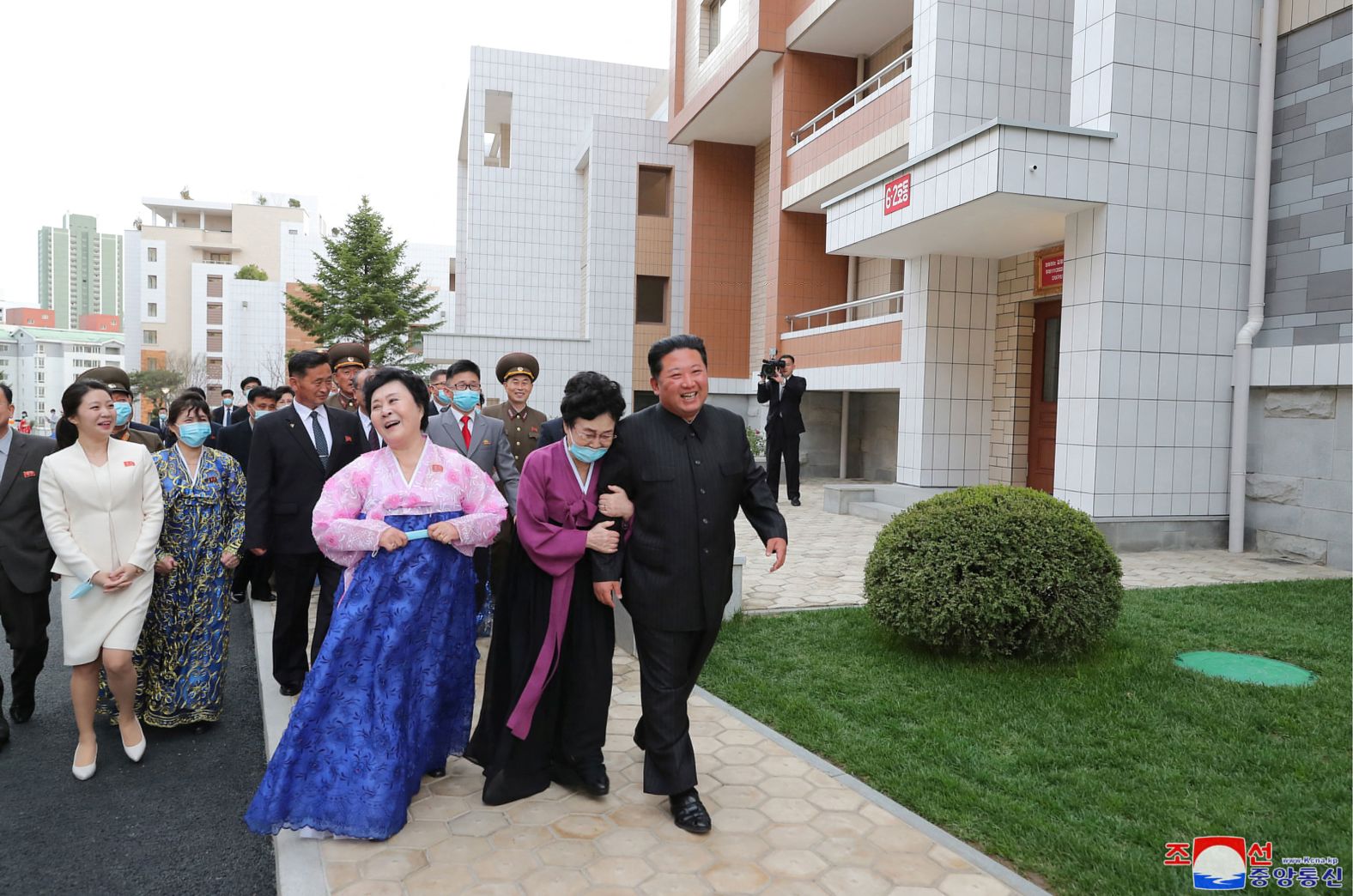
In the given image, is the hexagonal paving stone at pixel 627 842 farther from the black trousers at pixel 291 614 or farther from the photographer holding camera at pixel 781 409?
the photographer holding camera at pixel 781 409

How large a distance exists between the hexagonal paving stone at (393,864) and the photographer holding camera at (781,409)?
982cm

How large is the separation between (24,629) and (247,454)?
365 cm

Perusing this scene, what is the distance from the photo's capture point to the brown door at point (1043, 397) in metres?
12.2

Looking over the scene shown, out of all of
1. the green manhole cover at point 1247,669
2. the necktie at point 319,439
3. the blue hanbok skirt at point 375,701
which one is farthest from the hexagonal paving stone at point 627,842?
the green manhole cover at point 1247,669

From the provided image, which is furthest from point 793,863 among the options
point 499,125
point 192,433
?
point 499,125

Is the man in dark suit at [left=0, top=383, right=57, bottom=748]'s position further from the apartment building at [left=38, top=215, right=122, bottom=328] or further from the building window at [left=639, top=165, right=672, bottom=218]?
the apartment building at [left=38, top=215, right=122, bottom=328]

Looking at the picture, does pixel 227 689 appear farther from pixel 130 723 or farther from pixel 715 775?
pixel 715 775

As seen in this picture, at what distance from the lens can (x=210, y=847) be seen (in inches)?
143

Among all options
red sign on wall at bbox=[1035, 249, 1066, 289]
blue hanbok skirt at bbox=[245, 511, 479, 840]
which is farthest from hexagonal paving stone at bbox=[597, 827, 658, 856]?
red sign on wall at bbox=[1035, 249, 1066, 289]

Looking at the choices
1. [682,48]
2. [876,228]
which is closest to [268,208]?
[682,48]

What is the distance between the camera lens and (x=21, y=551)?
4.71 meters

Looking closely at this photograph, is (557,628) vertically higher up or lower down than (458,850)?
higher up

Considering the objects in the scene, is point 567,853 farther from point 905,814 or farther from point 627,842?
point 905,814

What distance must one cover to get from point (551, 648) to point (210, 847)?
1603 mm
